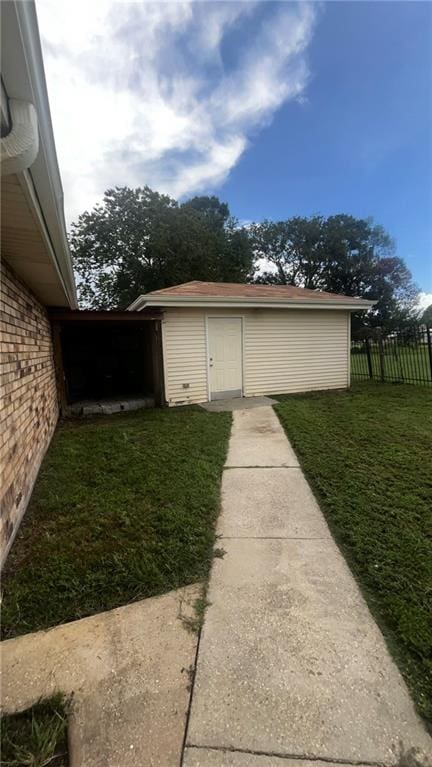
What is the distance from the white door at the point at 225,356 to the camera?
784 cm

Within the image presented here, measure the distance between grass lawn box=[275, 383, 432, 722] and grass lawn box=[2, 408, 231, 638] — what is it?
1.00 meters

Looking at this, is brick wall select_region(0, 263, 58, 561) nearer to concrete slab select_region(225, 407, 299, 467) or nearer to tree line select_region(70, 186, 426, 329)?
concrete slab select_region(225, 407, 299, 467)

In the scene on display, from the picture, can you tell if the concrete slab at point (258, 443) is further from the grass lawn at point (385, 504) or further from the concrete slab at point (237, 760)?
the concrete slab at point (237, 760)

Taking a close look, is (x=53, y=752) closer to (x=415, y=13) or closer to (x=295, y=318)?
(x=415, y=13)

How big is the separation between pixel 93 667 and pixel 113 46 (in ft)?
14.9

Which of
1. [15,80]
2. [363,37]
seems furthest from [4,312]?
[363,37]

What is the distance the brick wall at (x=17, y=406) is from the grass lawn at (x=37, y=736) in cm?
108

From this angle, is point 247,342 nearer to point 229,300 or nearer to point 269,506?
point 229,300

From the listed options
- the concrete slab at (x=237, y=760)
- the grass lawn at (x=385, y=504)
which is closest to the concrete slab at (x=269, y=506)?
the grass lawn at (x=385, y=504)

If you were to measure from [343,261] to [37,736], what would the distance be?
108ft

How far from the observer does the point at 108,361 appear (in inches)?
398

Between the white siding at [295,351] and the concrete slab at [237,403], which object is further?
the white siding at [295,351]

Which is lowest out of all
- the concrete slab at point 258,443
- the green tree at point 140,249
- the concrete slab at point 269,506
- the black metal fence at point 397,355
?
the concrete slab at point 269,506

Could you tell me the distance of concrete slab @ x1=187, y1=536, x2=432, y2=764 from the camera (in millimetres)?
1189
